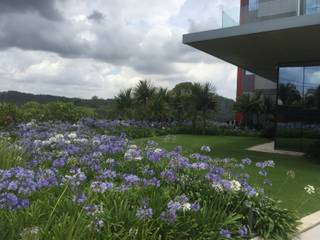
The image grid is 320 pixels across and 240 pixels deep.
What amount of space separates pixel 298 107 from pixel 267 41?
4.03 meters

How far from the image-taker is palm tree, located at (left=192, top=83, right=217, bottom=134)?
30.0 meters

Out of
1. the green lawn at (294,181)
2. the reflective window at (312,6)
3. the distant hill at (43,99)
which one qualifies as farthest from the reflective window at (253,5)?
the distant hill at (43,99)

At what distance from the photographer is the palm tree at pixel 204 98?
29969 mm

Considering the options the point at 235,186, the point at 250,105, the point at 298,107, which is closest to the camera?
the point at 235,186

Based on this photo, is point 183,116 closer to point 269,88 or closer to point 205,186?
point 269,88

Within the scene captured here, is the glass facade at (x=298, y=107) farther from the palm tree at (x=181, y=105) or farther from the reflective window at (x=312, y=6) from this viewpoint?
the palm tree at (x=181, y=105)

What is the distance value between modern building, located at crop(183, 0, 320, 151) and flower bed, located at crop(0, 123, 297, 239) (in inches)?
351

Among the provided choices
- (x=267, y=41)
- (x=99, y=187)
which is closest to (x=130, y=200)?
(x=99, y=187)

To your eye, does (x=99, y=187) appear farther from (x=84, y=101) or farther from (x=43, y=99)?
(x=84, y=101)

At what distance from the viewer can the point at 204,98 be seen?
29969 mm

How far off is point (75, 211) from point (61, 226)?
1.87 feet

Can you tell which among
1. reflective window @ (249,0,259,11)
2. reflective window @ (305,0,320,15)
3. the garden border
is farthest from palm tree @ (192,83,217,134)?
the garden border

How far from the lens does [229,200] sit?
241 inches

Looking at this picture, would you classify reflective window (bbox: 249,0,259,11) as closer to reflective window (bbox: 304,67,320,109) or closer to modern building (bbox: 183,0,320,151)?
modern building (bbox: 183,0,320,151)
